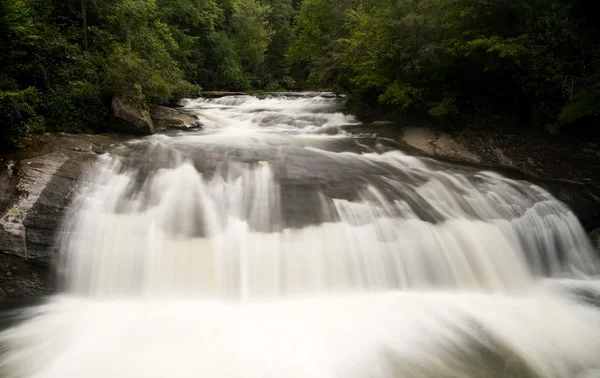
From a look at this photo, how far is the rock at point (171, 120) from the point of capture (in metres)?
11.9

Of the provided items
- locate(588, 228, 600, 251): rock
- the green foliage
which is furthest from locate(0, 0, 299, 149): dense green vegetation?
locate(588, 228, 600, 251): rock

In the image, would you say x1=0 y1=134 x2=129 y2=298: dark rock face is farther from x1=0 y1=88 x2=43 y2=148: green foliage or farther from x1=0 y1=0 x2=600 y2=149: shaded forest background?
x1=0 y1=0 x2=600 y2=149: shaded forest background

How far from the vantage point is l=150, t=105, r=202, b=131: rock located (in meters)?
11.9

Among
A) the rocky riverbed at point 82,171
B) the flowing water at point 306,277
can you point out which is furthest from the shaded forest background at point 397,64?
the flowing water at point 306,277

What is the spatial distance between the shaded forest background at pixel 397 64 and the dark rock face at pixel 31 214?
890 mm

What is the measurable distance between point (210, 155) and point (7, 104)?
3.89 m

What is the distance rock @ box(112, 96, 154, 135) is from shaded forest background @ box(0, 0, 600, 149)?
0.28m

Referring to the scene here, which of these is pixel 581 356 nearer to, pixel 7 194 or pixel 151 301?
pixel 151 301

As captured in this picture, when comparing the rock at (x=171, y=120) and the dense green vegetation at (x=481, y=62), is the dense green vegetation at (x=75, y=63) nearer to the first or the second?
the rock at (x=171, y=120)

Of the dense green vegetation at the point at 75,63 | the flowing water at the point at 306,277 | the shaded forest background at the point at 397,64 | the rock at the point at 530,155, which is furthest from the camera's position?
the shaded forest background at the point at 397,64

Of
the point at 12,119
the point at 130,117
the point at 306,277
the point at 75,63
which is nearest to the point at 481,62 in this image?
the point at 306,277

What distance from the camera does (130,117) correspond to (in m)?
9.61

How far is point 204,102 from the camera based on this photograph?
1884cm

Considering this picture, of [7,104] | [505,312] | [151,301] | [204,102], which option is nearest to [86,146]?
[7,104]
